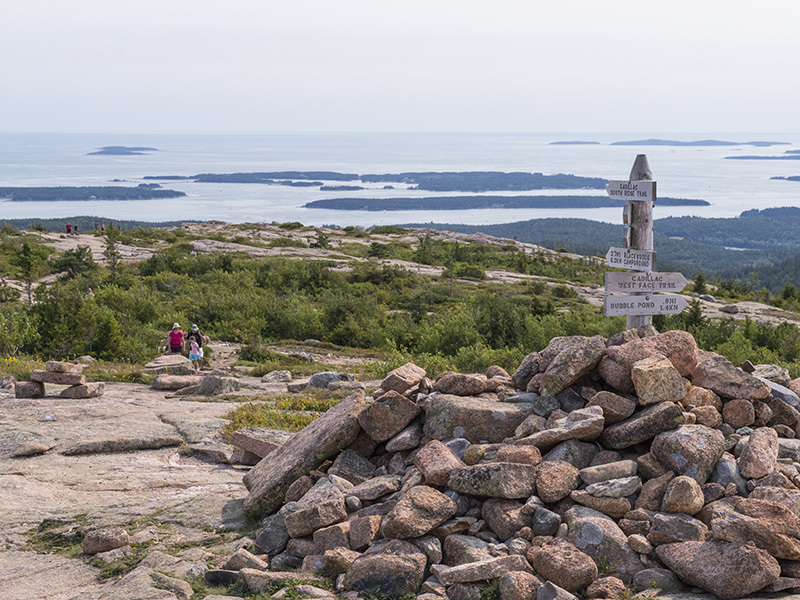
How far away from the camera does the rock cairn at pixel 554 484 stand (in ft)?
19.3

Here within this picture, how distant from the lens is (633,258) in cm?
917

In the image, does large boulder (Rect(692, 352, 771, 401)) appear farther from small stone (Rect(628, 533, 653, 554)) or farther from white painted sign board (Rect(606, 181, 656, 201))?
small stone (Rect(628, 533, 653, 554))

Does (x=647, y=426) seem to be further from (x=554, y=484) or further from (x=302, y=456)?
(x=302, y=456)

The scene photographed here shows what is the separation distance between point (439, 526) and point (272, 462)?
9.33 ft

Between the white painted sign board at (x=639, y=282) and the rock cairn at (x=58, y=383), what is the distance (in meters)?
9.70

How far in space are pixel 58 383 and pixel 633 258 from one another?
10393 mm

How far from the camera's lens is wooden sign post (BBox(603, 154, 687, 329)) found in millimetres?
8984

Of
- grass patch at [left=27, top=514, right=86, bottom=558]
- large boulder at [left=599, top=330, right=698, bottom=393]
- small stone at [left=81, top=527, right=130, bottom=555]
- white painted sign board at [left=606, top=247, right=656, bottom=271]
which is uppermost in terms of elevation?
white painted sign board at [left=606, top=247, right=656, bottom=271]

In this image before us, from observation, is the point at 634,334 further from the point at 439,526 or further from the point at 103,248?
the point at 103,248

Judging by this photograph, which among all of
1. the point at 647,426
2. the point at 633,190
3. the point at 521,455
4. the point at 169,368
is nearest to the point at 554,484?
the point at 521,455

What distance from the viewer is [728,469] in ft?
22.1

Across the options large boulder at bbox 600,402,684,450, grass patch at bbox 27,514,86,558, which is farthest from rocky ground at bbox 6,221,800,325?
grass patch at bbox 27,514,86,558

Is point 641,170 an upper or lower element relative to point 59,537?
upper

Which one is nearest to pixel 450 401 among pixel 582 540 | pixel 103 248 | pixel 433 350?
pixel 582 540
